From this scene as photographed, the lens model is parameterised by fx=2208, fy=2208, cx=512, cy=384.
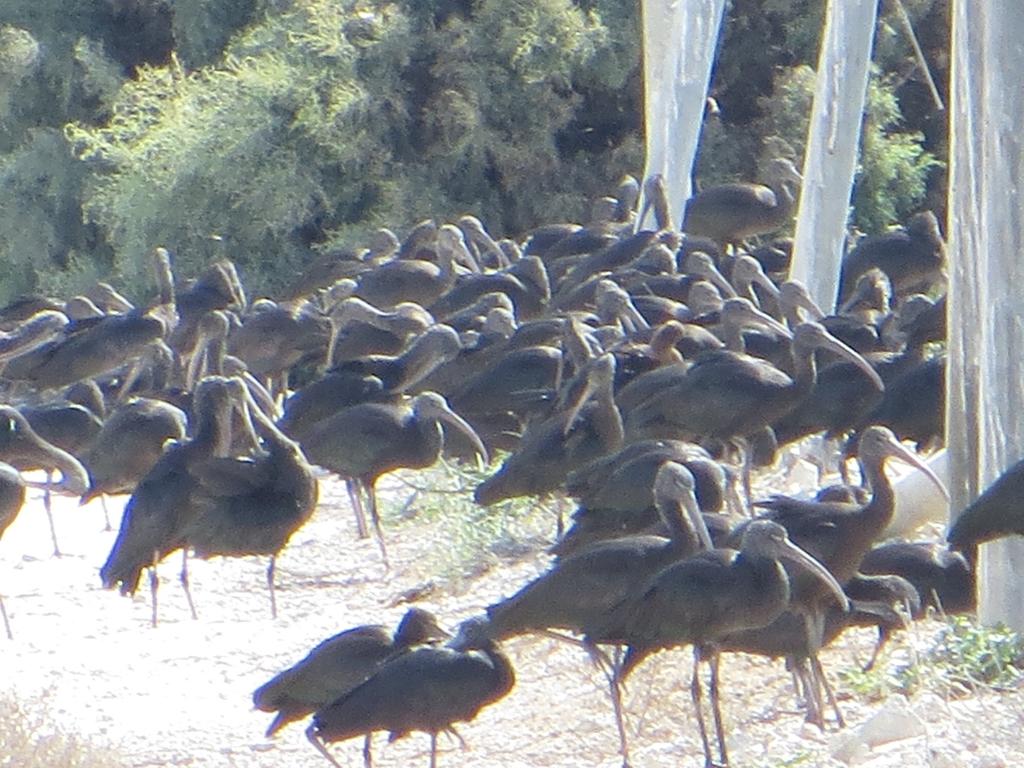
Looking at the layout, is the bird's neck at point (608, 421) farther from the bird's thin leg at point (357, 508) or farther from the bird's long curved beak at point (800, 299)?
the bird's long curved beak at point (800, 299)

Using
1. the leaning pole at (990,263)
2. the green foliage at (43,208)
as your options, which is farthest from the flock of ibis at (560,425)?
the green foliage at (43,208)

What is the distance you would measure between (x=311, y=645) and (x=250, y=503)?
2.37ft

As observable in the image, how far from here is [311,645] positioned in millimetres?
10266

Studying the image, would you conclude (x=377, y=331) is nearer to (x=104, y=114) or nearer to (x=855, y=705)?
(x=855, y=705)

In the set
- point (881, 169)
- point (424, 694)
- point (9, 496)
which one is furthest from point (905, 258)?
point (424, 694)

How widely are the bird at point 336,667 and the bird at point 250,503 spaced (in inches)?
78.7

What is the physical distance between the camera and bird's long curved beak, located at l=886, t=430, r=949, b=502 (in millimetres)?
9156

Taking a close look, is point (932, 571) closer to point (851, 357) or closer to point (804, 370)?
point (804, 370)

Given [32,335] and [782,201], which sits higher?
[782,201]

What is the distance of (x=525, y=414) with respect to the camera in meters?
12.1

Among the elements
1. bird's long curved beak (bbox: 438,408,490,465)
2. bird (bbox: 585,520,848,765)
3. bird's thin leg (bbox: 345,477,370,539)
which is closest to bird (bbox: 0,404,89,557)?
bird's thin leg (bbox: 345,477,370,539)

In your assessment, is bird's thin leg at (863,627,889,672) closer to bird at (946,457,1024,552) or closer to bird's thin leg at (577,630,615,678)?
bird at (946,457,1024,552)

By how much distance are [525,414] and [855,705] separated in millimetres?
4160

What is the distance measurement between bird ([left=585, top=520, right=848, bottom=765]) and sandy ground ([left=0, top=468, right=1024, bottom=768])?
1.53 ft
